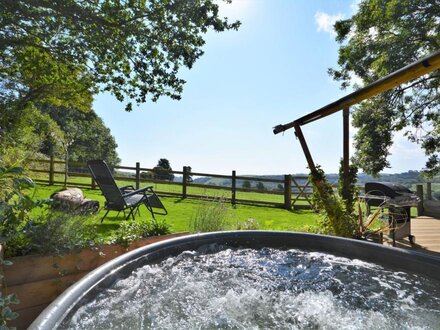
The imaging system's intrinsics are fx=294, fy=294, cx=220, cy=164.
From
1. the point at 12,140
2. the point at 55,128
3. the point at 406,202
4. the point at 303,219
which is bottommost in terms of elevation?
the point at 303,219

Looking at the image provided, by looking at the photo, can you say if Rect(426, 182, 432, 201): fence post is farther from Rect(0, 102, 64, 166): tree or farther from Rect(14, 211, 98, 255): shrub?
Rect(0, 102, 64, 166): tree

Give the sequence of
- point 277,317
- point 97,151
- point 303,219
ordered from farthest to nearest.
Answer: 1. point 97,151
2. point 303,219
3. point 277,317

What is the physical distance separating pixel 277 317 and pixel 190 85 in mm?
6424

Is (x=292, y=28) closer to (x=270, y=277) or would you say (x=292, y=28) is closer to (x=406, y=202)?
(x=406, y=202)

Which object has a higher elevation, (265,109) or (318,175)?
(265,109)

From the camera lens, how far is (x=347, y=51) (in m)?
7.94

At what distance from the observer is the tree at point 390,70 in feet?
21.3

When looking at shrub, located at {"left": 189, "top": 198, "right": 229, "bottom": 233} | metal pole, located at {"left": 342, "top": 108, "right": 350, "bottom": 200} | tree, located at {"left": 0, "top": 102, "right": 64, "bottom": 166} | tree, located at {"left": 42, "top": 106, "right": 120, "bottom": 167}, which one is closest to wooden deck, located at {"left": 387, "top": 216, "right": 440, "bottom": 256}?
metal pole, located at {"left": 342, "top": 108, "right": 350, "bottom": 200}

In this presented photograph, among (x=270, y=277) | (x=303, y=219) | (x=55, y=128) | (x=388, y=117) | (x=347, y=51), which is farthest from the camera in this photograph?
(x=55, y=128)

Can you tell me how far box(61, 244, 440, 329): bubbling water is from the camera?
5.42ft

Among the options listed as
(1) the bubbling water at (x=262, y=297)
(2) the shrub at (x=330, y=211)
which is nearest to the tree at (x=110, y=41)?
(2) the shrub at (x=330, y=211)

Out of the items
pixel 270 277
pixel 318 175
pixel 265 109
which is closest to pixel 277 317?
pixel 270 277

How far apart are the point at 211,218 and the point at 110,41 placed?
190 inches

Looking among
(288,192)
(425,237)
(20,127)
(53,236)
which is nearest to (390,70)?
(425,237)
